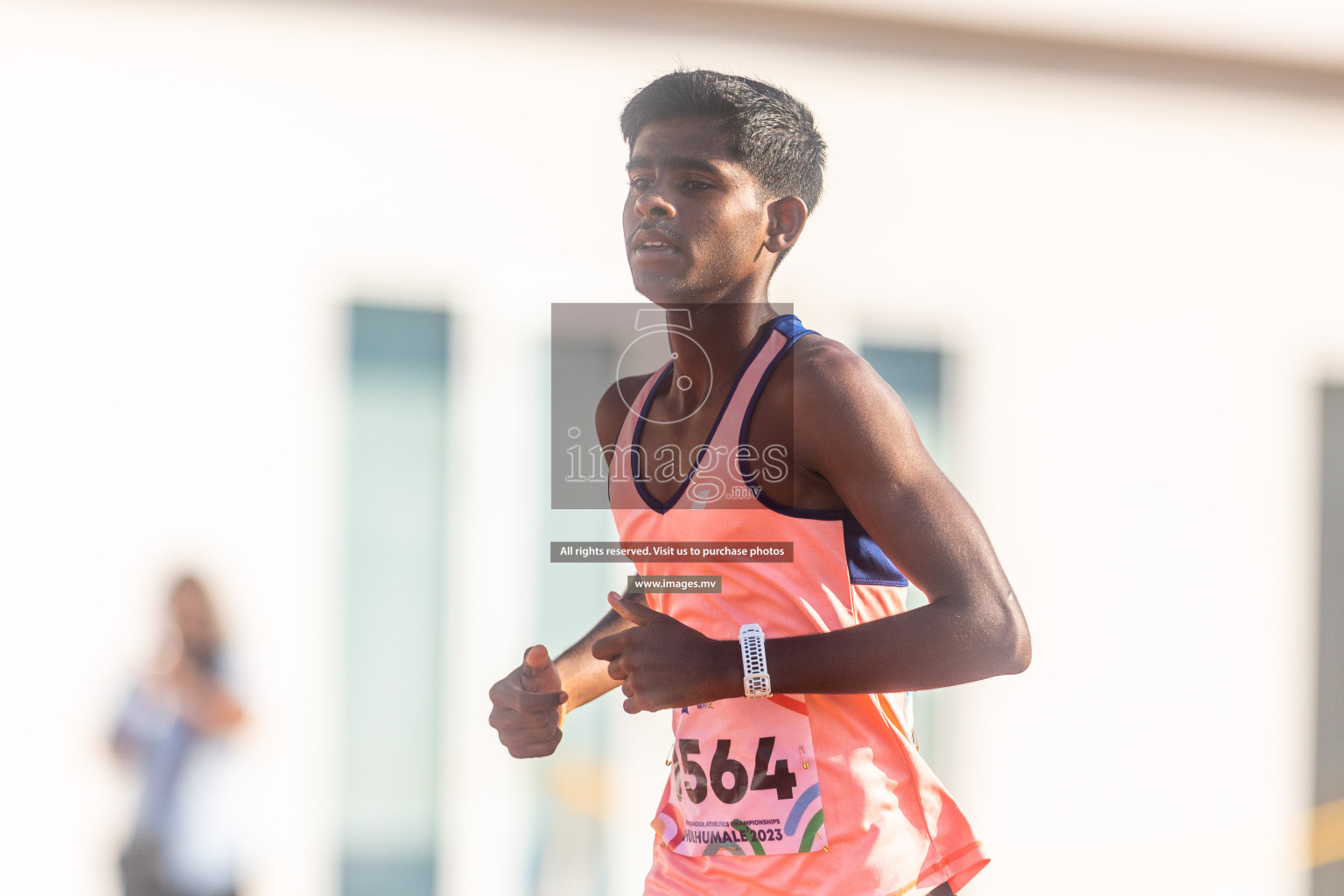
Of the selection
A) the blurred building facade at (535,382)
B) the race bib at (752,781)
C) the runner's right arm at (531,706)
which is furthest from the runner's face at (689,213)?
the blurred building facade at (535,382)

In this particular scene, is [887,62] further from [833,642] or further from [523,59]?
[833,642]

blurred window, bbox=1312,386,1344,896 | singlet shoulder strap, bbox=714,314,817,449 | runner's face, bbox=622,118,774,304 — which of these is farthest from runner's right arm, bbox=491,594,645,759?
blurred window, bbox=1312,386,1344,896

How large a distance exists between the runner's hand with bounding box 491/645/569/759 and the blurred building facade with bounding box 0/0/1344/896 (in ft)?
9.96

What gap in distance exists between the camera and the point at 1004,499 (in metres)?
5.74

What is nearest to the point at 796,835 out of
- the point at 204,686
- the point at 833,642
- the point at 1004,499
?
the point at 833,642

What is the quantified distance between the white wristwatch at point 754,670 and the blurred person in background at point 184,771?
3.51 m

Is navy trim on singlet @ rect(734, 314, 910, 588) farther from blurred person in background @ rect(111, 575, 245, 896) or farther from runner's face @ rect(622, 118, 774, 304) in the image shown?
blurred person in background @ rect(111, 575, 245, 896)

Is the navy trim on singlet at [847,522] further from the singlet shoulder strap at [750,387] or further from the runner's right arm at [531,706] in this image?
the runner's right arm at [531,706]

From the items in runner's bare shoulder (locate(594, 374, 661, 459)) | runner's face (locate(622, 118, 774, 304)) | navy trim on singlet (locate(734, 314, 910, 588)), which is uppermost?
runner's face (locate(622, 118, 774, 304))

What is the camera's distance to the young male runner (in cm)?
156

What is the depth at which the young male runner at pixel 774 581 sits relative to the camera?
156cm

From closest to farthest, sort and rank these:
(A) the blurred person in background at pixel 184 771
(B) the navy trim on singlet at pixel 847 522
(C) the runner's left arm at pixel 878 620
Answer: (C) the runner's left arm at pixel 878 620 → (B) the navy trim on singlet at pixel 847 522 → (A) the blurred person in background at pixel 184 771

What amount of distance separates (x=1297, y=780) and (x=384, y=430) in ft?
14.5

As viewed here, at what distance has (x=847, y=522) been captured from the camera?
5.51 feet
